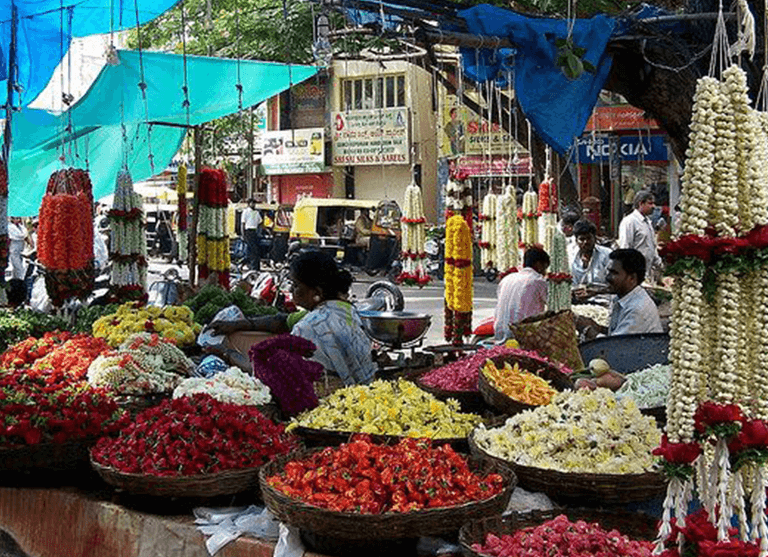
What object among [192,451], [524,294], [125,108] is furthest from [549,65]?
[125,108]

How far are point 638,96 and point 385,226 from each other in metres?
16.3

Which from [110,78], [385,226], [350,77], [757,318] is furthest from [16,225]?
[350,77]

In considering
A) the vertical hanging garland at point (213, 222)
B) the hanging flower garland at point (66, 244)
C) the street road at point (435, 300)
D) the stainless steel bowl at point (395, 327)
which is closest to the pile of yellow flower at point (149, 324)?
the hanging flower garland at point (66, 244)

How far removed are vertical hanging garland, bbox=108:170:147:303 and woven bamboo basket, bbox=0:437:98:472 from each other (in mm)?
4718

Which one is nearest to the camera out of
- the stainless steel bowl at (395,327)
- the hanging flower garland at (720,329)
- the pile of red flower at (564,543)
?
the hanging flower garland at (720,329)

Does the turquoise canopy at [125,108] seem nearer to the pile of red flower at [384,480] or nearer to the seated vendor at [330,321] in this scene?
the seated vendor at [330,321]

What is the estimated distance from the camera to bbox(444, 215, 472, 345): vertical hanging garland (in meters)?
9.84

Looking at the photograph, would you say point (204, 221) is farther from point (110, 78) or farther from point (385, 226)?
point (385, 226)

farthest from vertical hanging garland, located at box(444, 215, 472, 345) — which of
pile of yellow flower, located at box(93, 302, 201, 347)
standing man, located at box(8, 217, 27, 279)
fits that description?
standing man, located at box(8, 217, 27, 279)

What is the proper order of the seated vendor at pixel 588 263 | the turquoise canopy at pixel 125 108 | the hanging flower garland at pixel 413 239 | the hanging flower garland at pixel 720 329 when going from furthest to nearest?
the hanging flower garland at pixel 413 239 < the turquoise canopy at pixel 125 108 < the seated vendor at pixel 588 263 < the hanging flower garland at pixel 720 329

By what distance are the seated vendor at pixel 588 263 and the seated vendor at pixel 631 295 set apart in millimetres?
3264

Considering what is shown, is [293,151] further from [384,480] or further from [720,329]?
[720,329]

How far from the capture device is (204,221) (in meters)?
10.4

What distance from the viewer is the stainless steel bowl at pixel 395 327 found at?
9664 mm
